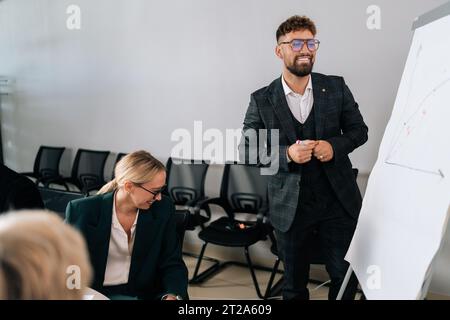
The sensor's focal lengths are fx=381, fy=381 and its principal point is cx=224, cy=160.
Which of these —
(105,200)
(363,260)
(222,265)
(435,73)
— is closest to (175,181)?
(222,265)

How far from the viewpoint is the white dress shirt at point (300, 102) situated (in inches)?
74.9

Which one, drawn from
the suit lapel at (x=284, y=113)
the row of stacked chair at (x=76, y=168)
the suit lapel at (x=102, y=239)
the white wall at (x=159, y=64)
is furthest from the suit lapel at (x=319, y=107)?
the row of stacked chair at (x=76, y=168)

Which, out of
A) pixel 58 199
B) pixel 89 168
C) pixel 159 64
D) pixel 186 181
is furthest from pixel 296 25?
pixel 89 168

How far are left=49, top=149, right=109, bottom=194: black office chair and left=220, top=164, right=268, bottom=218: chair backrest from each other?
1524 millimetres

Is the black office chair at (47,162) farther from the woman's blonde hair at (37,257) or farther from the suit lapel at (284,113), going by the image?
the woman's blonde hair at (37,257)

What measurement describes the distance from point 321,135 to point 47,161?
148 inches

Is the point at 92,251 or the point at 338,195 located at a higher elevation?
the point at 338,195

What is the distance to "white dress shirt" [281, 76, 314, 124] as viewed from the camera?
190 centimetres

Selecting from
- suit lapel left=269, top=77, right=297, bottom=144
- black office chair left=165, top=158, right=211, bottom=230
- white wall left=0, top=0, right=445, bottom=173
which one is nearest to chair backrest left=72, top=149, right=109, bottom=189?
white wall left=0, top=0, right=445, bottom=173

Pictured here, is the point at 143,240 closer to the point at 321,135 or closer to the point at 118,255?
the point at 118,255

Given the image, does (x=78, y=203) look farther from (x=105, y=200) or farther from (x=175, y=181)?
(x=175, y=181)

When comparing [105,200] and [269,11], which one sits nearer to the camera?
[105,200]

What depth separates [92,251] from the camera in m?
1.54

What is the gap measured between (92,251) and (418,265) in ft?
3.88
